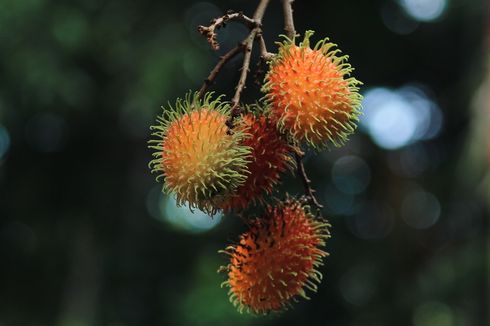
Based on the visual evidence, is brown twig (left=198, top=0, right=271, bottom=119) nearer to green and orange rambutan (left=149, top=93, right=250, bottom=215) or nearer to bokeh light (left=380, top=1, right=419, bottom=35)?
green and orange rambutan (left=149, top=93, right=250, bottom=215)

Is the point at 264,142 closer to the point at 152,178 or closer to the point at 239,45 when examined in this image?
the point at 239,45

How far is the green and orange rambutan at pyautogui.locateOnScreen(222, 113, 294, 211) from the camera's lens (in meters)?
1.65

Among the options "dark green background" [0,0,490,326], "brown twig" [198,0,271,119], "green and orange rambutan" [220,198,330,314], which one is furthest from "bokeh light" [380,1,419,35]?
"brown twig" [198,0,271,119]

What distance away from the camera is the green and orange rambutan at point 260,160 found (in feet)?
5.42

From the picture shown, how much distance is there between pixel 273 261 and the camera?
175 cm

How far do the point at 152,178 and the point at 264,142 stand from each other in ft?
23.8

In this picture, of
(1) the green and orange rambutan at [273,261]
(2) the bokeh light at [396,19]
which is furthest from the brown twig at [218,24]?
(2) the bokeh light at [396,19]

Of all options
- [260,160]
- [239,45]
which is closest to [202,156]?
[260,160]

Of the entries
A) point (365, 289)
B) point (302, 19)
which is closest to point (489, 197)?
point (302, 19)

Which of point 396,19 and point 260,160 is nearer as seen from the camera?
point 260,160

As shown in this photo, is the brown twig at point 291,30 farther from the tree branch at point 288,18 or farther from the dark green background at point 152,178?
the dark green background at point 152,178

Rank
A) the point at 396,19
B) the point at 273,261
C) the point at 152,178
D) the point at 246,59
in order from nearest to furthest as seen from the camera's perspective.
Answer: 1. the point at 246,59
2. the point at 273,261
3. the point at 152,178
4. the point at 396,19

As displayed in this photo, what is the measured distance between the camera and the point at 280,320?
8719 millimetres

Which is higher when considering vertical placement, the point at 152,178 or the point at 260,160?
the point at 152,178
